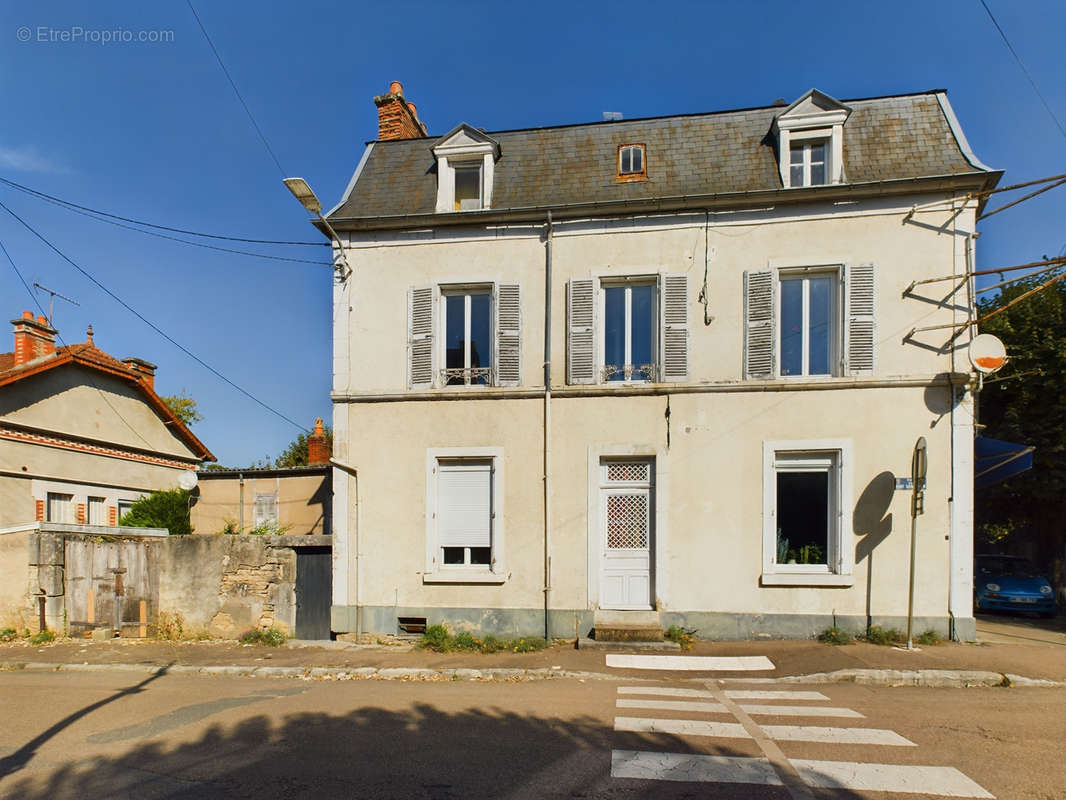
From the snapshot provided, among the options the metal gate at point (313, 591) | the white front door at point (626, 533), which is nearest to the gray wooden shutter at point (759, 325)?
the white front door at point (626, 533)

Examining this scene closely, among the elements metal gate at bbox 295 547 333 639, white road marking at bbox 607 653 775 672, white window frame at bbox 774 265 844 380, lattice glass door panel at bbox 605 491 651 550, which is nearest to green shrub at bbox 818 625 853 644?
white road marking at bbox 607 653 775 672

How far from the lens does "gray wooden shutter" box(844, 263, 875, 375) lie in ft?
32.9

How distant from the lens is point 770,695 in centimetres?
739

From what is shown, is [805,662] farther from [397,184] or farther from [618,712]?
[397,184]

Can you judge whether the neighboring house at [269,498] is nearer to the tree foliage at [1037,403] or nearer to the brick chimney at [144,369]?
the brick chimney at [144,369]

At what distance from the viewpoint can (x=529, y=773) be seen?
16.2ft

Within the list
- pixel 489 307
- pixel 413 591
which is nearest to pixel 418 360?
pixel 489 307

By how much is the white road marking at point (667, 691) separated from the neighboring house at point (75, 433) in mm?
14274

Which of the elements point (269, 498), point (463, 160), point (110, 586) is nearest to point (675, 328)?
point (463, 160)

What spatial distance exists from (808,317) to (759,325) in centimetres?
81

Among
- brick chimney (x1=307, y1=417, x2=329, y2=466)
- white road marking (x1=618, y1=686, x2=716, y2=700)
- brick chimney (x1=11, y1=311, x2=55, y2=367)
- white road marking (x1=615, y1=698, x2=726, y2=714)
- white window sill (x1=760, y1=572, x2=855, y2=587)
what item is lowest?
white road marking (x1=618, y1=686, x2=716, y2=700)

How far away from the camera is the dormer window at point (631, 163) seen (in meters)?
11.2

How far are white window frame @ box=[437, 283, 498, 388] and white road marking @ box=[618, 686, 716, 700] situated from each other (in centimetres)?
509

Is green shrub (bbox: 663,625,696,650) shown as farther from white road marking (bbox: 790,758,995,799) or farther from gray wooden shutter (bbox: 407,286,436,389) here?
gray wooden shutter (bbox: 407,286,436,389)
